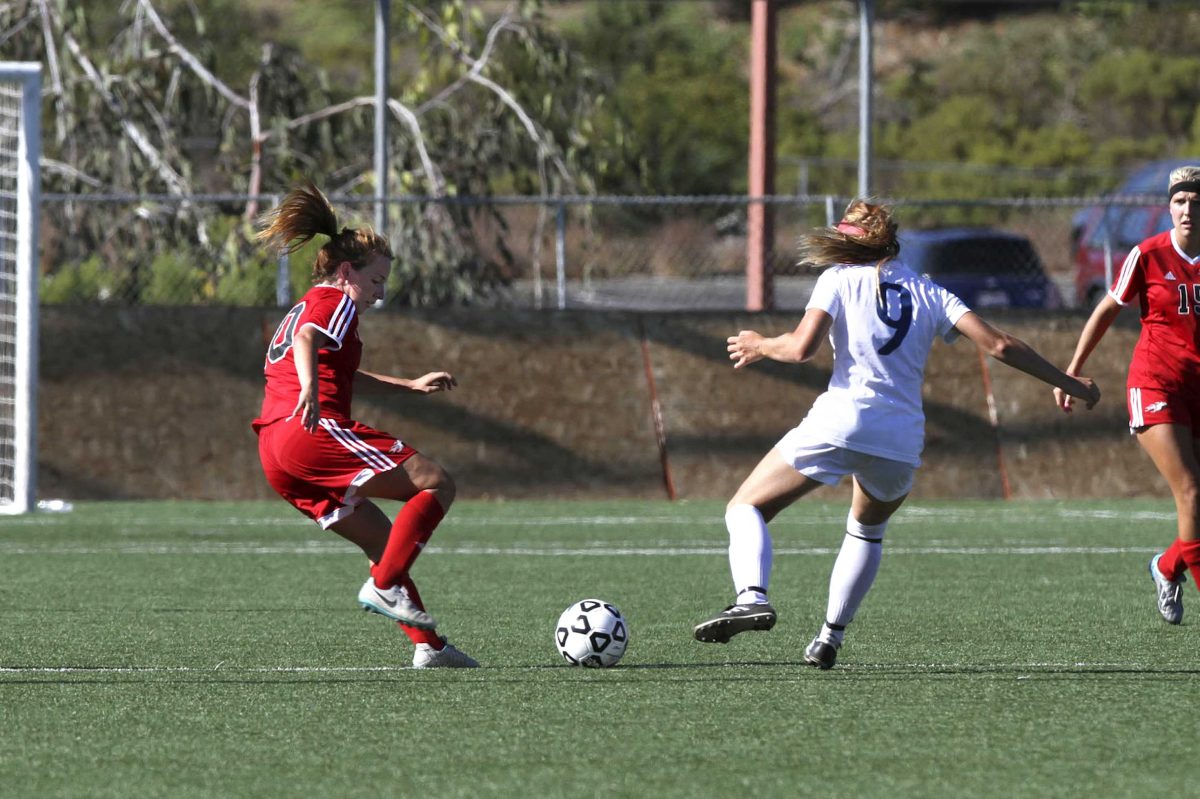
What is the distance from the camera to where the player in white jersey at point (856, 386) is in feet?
21.1

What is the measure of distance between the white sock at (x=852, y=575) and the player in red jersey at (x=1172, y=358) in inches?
70.8

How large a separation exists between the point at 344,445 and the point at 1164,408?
3520 mm

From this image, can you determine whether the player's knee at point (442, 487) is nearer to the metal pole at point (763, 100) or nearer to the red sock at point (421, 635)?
the red sock at point (421, 635)

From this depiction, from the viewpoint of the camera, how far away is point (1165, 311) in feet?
27.3

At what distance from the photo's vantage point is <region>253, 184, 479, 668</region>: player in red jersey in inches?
268

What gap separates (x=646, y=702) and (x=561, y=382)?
29.0ft

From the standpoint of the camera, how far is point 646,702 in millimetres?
6016

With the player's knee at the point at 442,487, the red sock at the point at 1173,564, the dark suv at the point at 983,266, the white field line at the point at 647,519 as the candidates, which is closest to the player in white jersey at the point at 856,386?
the player's knee at the point at 442,487


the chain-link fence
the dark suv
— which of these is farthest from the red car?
the dark suv

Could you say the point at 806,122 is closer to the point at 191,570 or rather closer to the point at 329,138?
the point at 329,138

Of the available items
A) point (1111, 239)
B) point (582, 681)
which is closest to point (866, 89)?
point (1111, 239)

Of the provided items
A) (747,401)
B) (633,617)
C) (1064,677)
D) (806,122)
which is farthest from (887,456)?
(806,122)

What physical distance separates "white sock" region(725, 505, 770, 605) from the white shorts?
23cm

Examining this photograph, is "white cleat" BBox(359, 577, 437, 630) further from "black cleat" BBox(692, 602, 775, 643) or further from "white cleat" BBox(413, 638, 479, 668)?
"black cleat" BBox(692, 602, 775, 643)
